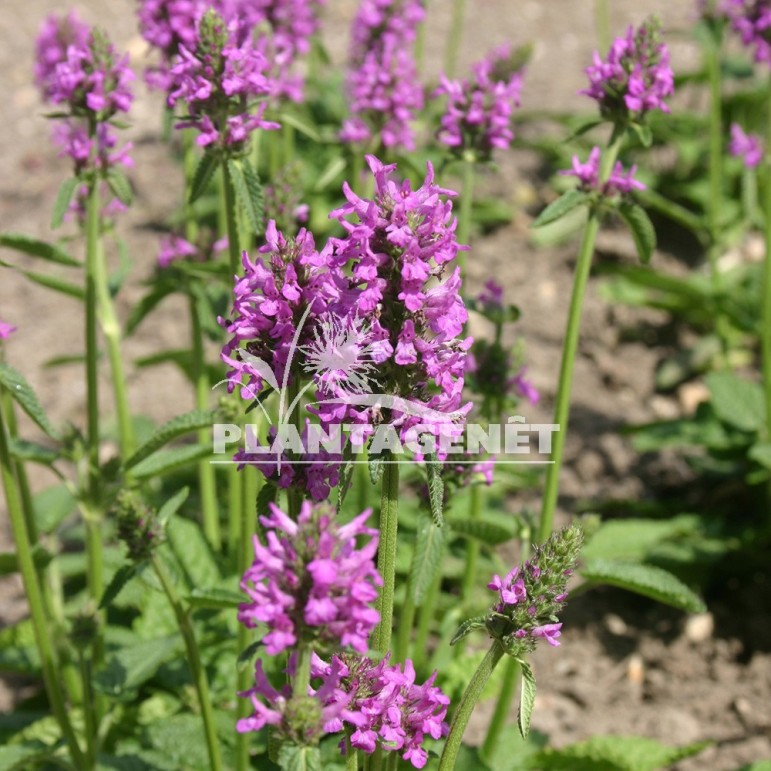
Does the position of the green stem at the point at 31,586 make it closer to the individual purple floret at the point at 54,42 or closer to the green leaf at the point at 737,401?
the individual purple floret at the point at 54,42

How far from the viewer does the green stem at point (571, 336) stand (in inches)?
131

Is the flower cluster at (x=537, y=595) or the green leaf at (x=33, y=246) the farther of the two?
the green leaf at (x=33, y=246)

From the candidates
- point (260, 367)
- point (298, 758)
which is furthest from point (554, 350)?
point (298, 758)

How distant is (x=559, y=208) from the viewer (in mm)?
3215

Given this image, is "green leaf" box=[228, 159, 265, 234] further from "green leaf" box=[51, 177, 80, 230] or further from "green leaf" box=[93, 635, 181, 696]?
"green leaf" box=[93, 635, 181, 696]

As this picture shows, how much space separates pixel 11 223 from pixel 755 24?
507 cm

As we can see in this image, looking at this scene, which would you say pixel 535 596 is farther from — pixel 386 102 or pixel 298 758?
pixel 386 102

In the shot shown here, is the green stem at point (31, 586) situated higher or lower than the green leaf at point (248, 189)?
lower

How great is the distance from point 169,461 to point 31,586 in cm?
55

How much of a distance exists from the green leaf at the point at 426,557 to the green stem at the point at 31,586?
116cm

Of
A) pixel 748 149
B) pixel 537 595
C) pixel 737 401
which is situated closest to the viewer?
pixel 537 595

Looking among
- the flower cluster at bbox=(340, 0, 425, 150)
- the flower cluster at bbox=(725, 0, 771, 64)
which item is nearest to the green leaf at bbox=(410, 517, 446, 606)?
the flower cluster at bbox=(340, 0, 425, 150)

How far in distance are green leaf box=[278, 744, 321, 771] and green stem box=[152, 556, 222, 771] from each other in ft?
2.98

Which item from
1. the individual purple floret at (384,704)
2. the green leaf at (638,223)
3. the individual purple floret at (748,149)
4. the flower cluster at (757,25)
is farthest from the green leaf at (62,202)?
the individual purple floret at (748,149)
